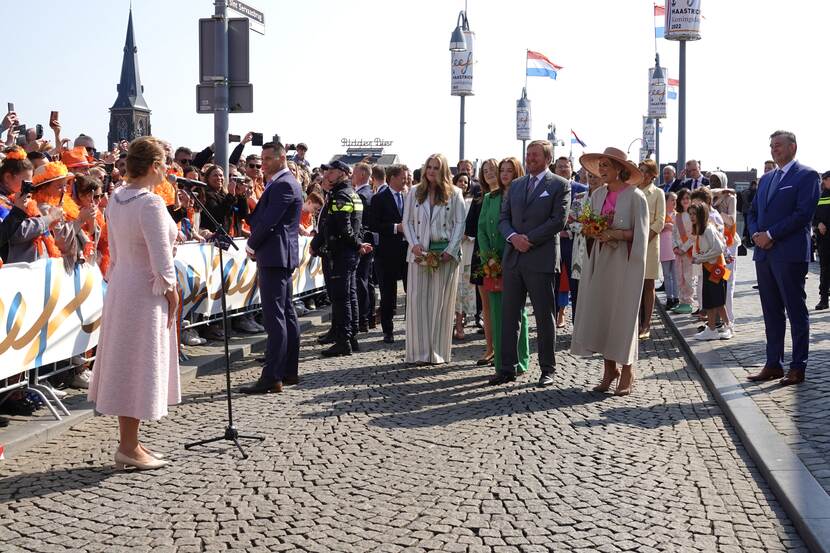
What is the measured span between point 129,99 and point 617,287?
143 meters

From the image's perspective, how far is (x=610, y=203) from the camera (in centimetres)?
903

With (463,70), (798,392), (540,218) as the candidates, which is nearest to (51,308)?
(540,218)

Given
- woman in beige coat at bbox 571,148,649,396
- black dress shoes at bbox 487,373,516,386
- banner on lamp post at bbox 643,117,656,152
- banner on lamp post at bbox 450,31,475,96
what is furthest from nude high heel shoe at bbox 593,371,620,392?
banner on lamp post at bbox 643,117,656,152

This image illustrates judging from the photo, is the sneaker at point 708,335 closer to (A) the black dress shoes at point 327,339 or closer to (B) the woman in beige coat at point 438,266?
(B) the woman in beige coat at point 438,266

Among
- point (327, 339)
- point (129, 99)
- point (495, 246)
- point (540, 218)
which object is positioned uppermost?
point (129, 99)

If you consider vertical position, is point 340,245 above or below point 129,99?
below

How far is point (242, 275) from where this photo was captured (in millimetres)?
12828

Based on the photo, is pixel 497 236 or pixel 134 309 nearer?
pixel 134 309

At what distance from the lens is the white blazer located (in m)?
10.5

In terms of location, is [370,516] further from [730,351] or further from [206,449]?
[730,351]

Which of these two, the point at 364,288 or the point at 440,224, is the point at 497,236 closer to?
the point at 440,224

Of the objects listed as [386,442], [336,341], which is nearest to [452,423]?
[386,442]

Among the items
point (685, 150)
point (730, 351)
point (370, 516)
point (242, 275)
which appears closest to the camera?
point (370, 516)

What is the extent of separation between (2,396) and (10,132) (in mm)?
4529
